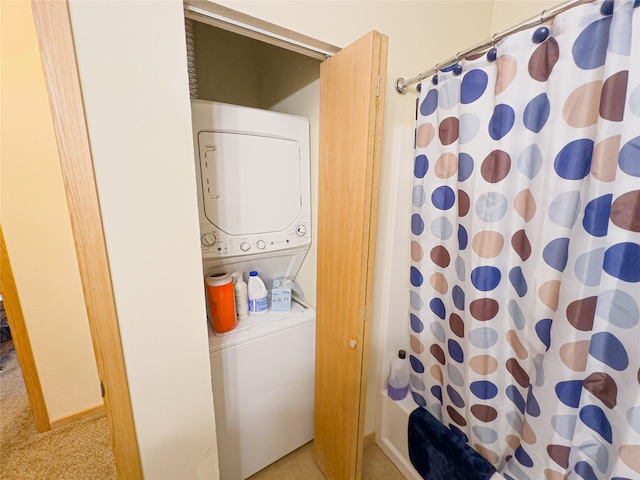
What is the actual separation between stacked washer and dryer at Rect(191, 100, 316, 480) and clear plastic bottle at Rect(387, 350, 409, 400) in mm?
504

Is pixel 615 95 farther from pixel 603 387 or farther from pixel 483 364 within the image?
pixel 483 364

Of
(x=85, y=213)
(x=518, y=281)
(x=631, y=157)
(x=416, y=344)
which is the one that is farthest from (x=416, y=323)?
(x=85, y=213)

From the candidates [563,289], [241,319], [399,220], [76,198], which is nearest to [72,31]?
[76,198]

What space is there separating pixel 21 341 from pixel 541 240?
9.48 feet

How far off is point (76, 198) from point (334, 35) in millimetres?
1098

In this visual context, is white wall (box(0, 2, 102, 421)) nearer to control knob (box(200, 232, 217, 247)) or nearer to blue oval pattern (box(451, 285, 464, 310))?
control knob (box(200, 232, 217, 247))

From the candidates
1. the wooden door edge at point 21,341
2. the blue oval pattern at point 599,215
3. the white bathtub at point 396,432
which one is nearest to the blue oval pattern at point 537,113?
the blue oval pattern at point 599,215

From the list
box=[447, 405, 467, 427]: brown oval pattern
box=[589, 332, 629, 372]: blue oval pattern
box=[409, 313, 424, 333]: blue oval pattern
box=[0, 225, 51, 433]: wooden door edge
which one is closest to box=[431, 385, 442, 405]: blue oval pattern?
box=[447, 405, 467, 427]: brown oval pattern

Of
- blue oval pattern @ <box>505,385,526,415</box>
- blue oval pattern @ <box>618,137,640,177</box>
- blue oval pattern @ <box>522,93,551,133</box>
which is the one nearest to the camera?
blue oval pattern @ <box>618,137,640,177</box>

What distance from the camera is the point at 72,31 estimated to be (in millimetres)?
623

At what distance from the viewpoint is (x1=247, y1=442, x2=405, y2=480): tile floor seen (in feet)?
5.30

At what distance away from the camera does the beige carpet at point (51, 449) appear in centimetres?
161

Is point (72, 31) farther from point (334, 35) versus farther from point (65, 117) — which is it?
point (334, 35)

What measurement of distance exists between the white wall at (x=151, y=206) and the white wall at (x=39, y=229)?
1.47m
